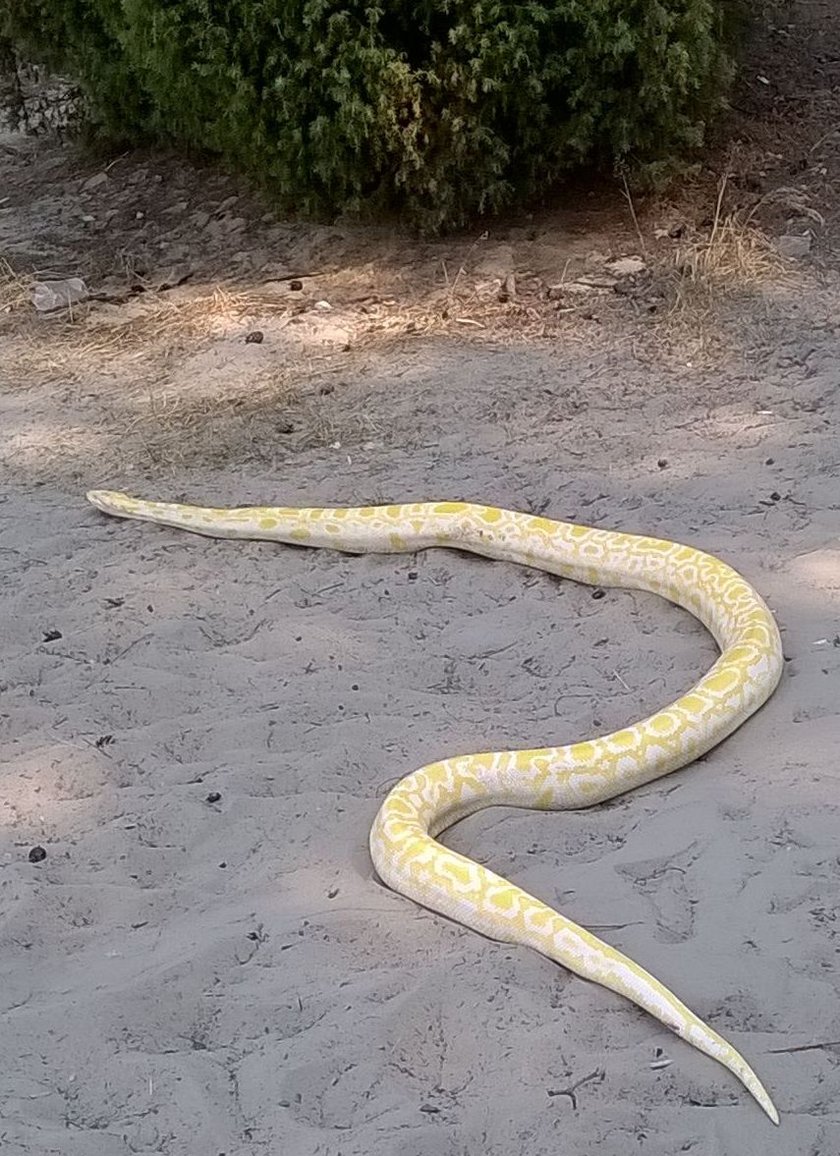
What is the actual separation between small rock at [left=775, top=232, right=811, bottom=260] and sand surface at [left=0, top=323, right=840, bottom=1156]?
115cm

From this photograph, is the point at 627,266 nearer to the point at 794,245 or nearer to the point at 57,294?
the point at 794,245

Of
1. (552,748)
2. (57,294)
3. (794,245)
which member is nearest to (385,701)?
(552,748)

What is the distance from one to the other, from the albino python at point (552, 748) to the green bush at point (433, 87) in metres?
2.91

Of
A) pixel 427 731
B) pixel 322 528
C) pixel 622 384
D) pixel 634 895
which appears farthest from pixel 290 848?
pixel 622 384

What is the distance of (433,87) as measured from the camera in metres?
7.77

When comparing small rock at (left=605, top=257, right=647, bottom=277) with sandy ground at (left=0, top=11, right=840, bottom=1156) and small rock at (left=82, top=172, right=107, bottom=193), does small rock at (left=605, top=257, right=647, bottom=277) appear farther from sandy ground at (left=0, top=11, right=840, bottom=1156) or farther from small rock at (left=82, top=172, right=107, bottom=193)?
small rock at (left=82, top=172, right=107, bottom=193)

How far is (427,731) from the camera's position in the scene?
480cm

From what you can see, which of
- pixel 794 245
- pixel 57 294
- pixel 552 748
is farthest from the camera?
pixel 57 294

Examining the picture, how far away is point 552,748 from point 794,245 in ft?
15.7

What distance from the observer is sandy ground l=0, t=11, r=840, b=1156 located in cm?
335

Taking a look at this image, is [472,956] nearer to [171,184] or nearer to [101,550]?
[101,550]

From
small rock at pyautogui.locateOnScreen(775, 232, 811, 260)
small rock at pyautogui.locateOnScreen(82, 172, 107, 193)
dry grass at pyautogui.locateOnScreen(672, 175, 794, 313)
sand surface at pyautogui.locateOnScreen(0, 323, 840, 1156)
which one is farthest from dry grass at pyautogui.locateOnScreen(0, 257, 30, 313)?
small rock at pyautogui.locateOnScreen(775, 232, 811, 260)

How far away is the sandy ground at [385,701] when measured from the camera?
3352 mm

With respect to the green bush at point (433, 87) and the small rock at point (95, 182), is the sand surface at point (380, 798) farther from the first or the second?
the small rock at point (95, 182)
